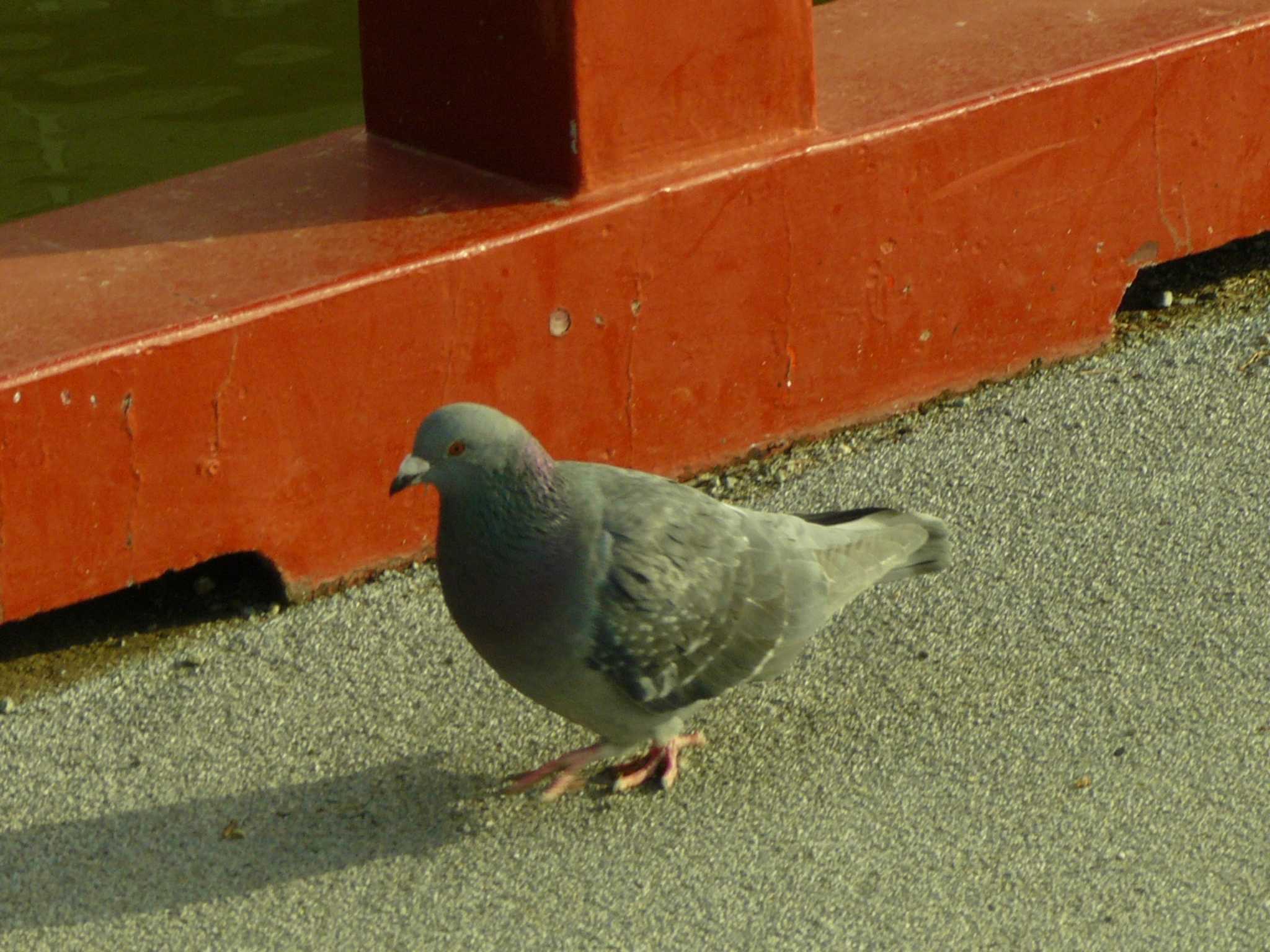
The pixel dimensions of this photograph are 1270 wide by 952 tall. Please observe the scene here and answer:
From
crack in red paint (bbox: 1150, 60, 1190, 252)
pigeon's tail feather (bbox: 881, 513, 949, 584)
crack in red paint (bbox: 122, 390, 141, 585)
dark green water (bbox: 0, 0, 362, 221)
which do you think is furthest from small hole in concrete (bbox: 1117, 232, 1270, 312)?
dark green water (bbox: 0, 0, 362, 221)

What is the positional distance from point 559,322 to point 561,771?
1.04 metres

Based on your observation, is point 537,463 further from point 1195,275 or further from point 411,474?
point 1195,275

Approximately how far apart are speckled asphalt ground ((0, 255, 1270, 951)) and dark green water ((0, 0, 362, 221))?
291 centimetres

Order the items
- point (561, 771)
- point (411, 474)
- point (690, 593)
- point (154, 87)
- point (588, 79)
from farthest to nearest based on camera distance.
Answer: point (154, 87) < point (588, 79) < point (561, 771) < point (690, 593) < point (411, 474)

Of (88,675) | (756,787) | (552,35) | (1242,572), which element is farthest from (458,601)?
(1242,572)

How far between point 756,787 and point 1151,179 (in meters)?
2.14

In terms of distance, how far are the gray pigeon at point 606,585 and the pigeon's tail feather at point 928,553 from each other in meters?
0.21

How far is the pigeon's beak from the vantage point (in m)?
3.13

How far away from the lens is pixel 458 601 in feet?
10.5

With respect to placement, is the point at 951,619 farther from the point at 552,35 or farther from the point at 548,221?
the point at 552,35

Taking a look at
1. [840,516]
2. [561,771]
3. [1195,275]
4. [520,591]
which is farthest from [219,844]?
[1195,275]

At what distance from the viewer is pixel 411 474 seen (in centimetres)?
313

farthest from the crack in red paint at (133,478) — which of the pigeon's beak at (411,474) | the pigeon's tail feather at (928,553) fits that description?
the pigeon's tail feather at (928,553)

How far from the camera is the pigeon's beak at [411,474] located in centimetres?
313
